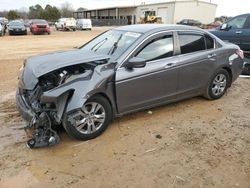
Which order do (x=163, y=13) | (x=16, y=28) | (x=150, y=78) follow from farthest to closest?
(x=163, y=13), (x=16, y=28), (x=150, y=78)

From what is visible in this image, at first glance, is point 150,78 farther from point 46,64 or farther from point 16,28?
point 16,28

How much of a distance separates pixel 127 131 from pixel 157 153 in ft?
2.67

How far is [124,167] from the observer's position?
3791mm

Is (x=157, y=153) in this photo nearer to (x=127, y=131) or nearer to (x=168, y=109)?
(x=127, y=131)

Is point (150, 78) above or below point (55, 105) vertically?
above

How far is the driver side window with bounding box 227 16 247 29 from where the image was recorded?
10.3 meters

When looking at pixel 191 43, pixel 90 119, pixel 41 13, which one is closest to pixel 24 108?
pixel 90 119

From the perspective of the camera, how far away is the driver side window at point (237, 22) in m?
10.3

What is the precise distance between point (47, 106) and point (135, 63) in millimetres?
1487

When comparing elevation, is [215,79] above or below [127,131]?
above

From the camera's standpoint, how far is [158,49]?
522 cm

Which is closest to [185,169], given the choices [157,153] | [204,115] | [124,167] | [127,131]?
[157,153]

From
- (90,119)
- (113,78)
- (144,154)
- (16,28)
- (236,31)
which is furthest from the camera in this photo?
(16,28)

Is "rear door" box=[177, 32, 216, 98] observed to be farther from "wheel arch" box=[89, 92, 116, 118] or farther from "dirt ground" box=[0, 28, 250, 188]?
"wheel arch" box=[89, 92, 116, 118]
